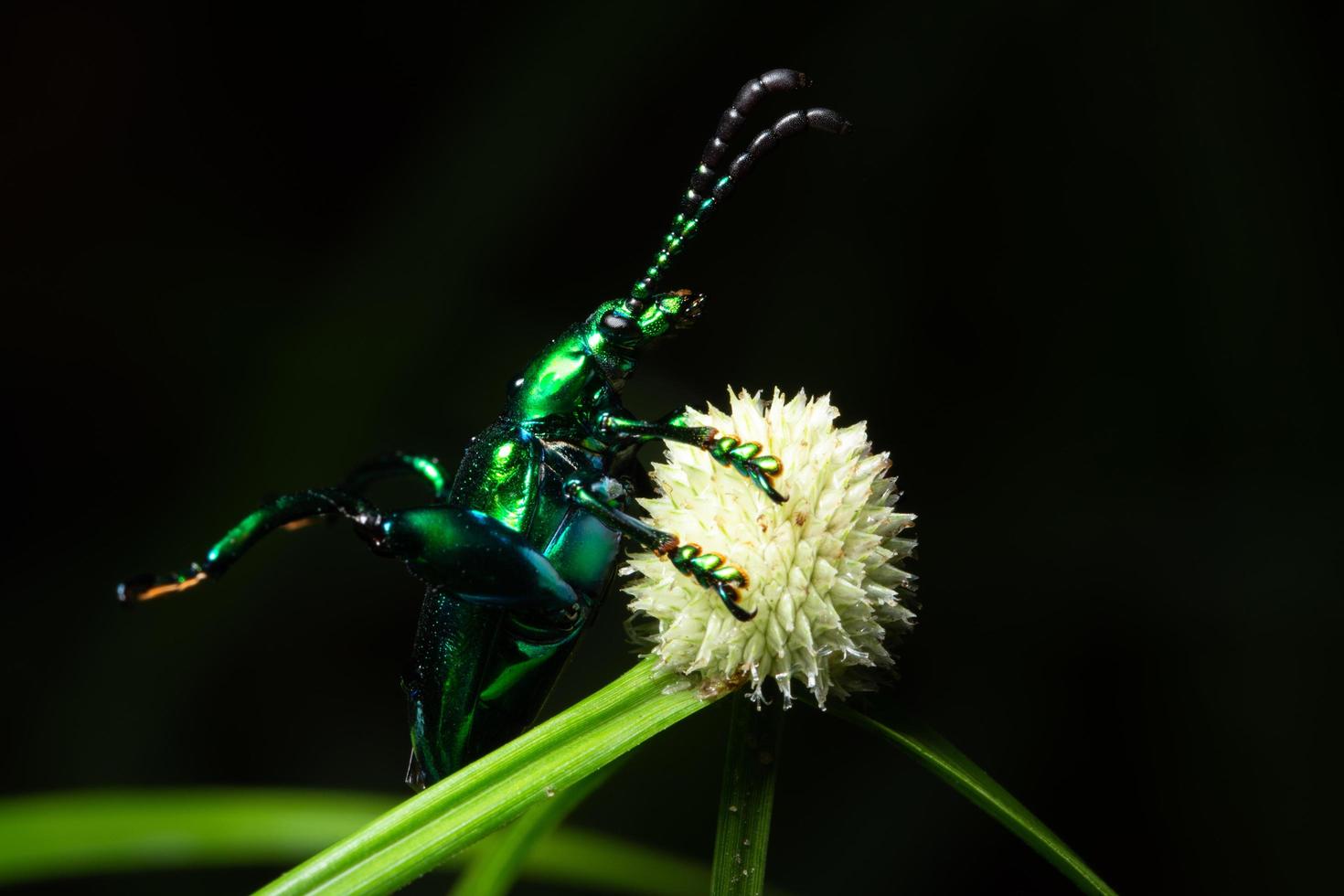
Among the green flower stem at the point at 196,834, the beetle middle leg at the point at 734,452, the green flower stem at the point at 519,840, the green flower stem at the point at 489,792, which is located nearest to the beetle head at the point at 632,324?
the beetle middle leg at the point at 734,452

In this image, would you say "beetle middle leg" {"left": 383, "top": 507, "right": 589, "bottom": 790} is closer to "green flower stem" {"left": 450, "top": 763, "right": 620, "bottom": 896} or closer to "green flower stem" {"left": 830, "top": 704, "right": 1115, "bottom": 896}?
"green flower stem" {"left": 450, "top": 763, "right": 620, "bottom": 896}

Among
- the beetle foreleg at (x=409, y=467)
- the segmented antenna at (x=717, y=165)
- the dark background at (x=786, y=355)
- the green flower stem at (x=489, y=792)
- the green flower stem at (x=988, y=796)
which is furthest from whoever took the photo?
the dark background at (x=786, y=355)

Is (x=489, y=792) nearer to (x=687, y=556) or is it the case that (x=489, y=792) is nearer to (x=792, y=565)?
(x=687, y=556)

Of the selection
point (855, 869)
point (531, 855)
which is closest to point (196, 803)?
point (531, 855)

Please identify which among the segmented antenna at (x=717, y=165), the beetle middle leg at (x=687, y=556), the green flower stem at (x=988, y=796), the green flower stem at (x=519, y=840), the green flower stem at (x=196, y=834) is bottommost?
the green flower stem at (x=196, y=834)

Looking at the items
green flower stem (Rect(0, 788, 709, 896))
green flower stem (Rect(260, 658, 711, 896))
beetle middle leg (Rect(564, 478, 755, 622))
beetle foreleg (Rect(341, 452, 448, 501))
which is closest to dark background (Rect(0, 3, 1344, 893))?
green flower stem (Rect(0, 788, 709, 896))

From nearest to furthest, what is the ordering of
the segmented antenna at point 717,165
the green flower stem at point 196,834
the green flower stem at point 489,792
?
the green flower stem at point 489,792 → the segmented antenna at point 717,165 → the green flower stem at point 196,834

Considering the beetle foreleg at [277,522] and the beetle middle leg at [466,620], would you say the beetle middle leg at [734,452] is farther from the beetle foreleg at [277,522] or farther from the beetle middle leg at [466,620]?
the beetle foreleg at [277,522]
